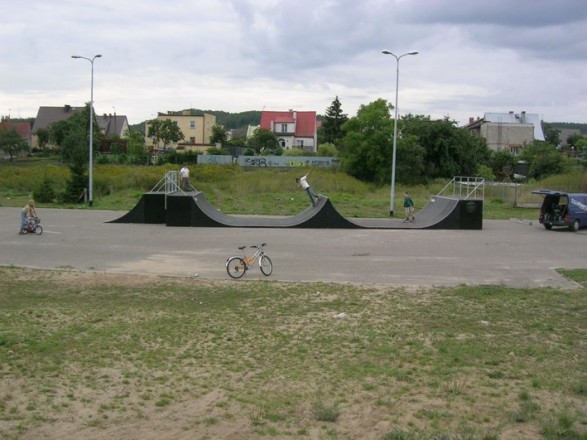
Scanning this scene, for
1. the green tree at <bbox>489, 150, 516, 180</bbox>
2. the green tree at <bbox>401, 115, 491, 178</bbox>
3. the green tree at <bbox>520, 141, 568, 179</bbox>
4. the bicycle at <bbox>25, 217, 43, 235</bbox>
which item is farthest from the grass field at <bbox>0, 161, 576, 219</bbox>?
the green tree at <bbox>489, 150, 516, 180</bbox>

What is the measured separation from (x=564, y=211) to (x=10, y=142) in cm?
7525

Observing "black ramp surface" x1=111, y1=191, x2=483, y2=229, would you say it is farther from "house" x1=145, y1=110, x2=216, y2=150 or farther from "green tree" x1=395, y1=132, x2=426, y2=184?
"house" x1=145, y1=110, x2=216, y2=150

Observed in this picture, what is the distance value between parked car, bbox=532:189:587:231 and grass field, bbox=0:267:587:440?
51.7ft

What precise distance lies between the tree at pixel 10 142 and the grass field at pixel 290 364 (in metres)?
78.7

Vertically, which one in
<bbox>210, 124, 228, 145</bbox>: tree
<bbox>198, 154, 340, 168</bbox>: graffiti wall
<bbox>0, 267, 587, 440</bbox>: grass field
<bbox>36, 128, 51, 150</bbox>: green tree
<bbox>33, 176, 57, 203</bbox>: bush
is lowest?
<bbox>0, 267, 587, 440</bbox>: grass field

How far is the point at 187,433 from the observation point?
5820mm

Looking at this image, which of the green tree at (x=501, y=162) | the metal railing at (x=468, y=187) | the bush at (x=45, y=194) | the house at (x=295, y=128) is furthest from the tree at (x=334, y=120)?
the bush at (x=45, y=194)

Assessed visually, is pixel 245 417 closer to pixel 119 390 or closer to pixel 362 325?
pixel 119 390

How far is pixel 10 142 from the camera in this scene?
84.2 meters

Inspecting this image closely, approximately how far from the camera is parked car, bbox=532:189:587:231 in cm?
2708

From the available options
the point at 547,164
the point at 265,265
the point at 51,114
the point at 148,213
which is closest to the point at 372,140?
the point at 547,164

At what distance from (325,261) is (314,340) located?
27.7 ft

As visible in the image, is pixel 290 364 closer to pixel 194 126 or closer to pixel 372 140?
pixel 372 140

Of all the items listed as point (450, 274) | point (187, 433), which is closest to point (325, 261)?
point (450, 274)
